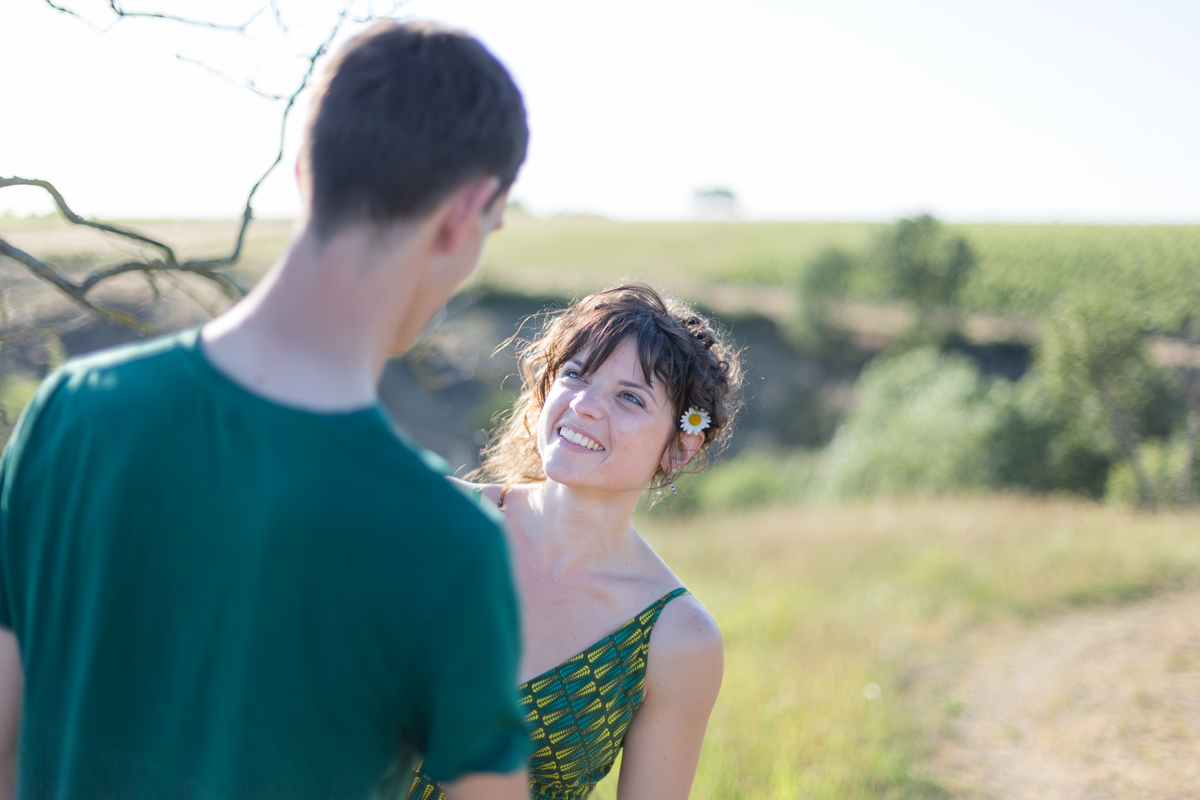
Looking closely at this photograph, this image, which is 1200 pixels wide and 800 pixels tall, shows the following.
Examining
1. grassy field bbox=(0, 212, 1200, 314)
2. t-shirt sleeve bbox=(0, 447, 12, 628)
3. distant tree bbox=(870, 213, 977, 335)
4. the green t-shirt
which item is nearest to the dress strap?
the green t-shirt

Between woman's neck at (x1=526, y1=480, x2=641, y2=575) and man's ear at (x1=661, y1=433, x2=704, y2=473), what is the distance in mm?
168

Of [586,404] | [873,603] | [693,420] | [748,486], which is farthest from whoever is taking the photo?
[748,486]

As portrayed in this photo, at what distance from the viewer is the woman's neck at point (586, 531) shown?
2344 millimetres

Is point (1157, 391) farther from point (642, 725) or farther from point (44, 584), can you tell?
point (44, 584)

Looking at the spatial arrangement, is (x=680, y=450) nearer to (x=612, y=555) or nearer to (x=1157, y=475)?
(x=612, y=555)

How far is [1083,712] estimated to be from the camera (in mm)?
5508

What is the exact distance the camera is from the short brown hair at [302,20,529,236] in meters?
0.97

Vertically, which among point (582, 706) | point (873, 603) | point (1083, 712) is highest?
point (582, 706)

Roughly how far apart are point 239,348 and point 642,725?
1.60m

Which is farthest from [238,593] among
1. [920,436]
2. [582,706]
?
[920,436]

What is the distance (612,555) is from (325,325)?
5.01ft

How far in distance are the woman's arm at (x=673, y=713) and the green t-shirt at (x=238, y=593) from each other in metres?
1.19

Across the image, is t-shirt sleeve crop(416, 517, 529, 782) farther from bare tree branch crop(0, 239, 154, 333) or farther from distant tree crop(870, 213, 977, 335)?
distant tree crop(870, 213, 977, 335)

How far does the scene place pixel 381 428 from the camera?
0.95 metres
